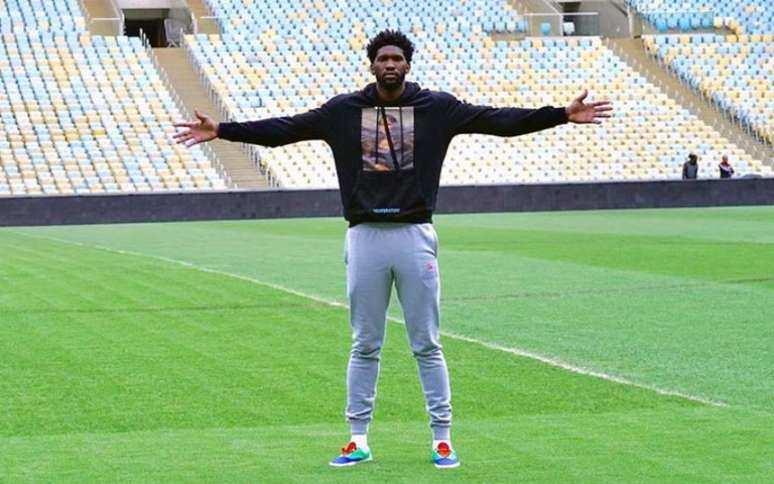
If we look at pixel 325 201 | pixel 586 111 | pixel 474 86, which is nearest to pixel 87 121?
pixel 325 201

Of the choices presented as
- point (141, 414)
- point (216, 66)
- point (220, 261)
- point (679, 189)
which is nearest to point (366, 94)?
point (141, 414)

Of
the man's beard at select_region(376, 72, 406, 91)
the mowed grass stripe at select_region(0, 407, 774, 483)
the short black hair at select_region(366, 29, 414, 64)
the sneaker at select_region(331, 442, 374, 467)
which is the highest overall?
the short black hair at select_region(366, 29, 414, 64)

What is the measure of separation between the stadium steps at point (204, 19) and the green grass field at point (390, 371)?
31.5 meters

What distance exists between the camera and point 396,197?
8.27 meters

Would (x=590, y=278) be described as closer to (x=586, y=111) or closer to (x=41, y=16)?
(x=586, y=111)

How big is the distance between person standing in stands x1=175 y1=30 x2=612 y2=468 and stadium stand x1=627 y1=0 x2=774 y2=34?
171ft

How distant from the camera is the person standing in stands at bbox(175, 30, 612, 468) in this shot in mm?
8297

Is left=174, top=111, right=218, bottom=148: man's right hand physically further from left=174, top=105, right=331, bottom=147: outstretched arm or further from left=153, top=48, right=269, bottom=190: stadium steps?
left=153, top=48, right=269, bottom=190: stadium steps

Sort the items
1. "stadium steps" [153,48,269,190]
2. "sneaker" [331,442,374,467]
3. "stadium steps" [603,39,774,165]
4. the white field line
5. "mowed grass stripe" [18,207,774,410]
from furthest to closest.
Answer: "stadium steps" [603,39,774,165], "stadium steps" [153,48,269,190], "mowed grass stripe" [18,207,774,410], the white field line, "sneaker" [331,442,374,467]

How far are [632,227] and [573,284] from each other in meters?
14.2

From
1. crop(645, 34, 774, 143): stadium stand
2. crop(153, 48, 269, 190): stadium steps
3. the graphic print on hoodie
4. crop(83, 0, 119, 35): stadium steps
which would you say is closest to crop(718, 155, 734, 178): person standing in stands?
crop(645, 34, 774, 143): stadium stand

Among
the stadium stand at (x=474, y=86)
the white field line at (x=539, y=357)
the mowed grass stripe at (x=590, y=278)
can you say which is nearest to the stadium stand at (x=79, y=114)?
the stadium stand at (x=474, y=86)

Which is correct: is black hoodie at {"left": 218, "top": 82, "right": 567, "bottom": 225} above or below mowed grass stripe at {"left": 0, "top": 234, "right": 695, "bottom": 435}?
above

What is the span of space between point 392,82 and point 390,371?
4354mm
